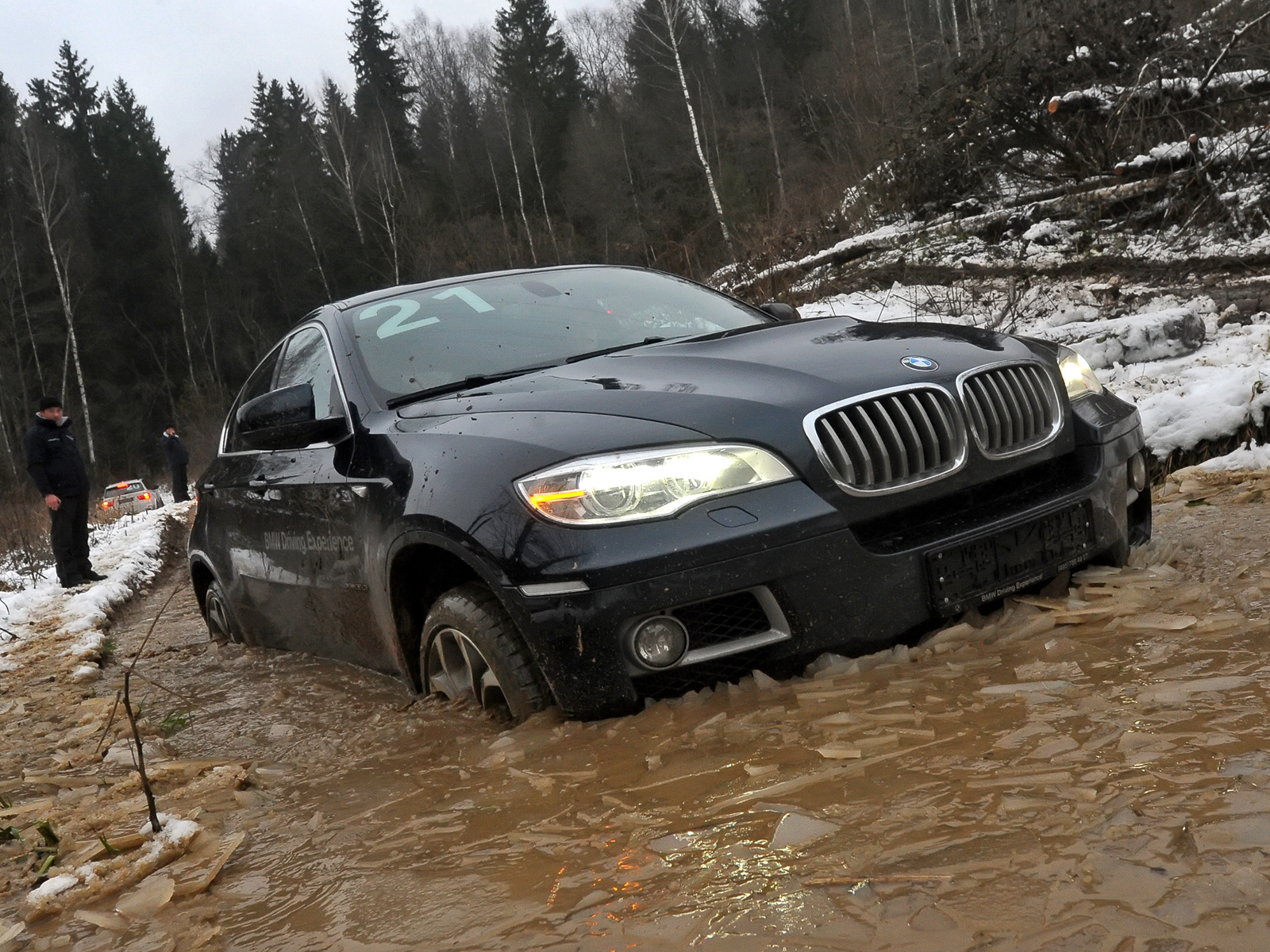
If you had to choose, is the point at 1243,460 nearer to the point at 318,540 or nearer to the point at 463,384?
the point at 463,384

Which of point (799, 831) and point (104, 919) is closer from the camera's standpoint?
point (799, 831)

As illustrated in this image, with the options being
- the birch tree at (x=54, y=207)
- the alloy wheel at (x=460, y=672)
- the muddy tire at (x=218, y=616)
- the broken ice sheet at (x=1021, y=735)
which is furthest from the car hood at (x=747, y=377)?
the birch tree at (x=54, y=207)

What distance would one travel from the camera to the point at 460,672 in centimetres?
324

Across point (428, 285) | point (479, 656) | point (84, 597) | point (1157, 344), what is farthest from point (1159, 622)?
point (84, 597)

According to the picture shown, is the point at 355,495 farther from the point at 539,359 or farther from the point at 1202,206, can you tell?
the point at 1202,206

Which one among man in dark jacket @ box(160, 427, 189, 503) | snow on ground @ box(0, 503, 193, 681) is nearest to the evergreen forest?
man in dark jacket @ box(160, 427, 189, 503)

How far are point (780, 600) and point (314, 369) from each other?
2.27 m

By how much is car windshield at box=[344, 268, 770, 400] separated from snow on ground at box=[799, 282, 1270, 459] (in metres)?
3.19

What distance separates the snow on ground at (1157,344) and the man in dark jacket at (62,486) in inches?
318

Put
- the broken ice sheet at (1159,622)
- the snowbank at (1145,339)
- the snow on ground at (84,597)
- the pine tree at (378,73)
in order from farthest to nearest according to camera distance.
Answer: the pine tree at (378,73) → the snowbank at (1145,339) → the snow on ground at (84,597) → the broken ice sheet at (1159,622)

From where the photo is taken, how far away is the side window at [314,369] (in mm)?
3940

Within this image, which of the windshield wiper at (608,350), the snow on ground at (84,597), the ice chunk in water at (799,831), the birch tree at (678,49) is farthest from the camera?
the birch tree at (678,49)

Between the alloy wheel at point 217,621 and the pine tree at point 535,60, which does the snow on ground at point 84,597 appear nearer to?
the alloy wheel at point 217,621

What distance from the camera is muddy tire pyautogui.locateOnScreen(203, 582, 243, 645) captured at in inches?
210
